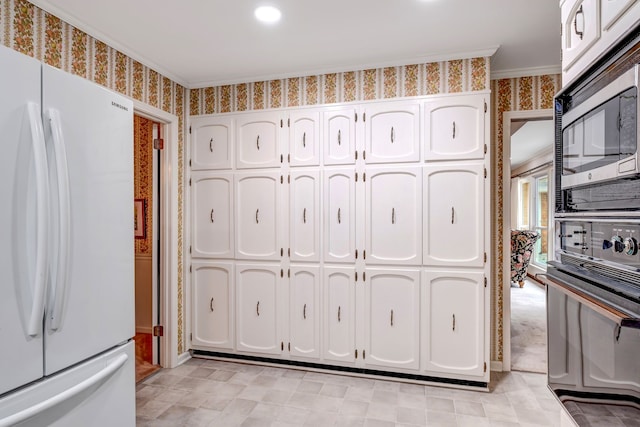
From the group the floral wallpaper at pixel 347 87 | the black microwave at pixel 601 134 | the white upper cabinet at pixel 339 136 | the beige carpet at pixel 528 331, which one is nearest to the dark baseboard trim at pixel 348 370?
the beige carpet at pixel 528 331

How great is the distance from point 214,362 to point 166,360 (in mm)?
398

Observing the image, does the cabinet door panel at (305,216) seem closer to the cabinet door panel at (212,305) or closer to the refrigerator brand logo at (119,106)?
the cabinet door panel at (212,305)

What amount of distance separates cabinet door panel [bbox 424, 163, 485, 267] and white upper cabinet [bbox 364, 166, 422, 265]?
8 cm

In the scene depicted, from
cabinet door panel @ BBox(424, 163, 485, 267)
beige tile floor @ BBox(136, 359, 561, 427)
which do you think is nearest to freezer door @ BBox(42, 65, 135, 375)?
beige tile floor @ BBox(136, 359, 561, 427)

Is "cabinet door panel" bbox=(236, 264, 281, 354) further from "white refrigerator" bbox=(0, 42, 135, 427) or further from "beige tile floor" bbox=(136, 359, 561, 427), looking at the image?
"white refrigerator" bbox=(0, 42, 135, 427)

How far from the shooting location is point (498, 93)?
3.11m

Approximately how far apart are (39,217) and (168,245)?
81.3 inches

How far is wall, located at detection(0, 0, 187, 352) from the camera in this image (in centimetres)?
194

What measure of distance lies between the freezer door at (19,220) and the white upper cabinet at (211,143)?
204cm

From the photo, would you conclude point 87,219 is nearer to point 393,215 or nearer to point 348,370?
point 393,215

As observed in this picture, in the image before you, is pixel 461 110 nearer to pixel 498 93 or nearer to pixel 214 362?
pixel 498 93

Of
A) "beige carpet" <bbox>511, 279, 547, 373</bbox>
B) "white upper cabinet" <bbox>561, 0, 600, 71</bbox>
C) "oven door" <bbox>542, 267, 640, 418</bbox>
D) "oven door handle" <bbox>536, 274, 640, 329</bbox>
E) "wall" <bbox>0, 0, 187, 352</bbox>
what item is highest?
"wall" <bbox>0, 0, 187, 352</bbox>

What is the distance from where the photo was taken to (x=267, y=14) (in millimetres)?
2172

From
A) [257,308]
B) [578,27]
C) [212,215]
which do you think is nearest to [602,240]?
[578,27]
